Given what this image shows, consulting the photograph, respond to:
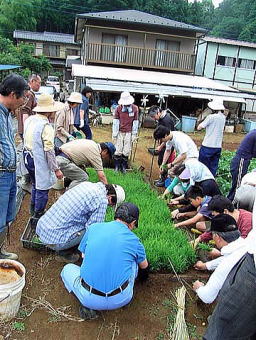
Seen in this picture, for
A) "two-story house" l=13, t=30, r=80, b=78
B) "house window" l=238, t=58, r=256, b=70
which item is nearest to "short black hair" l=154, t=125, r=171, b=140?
"house window" l=238, t=58, r=256, b=70

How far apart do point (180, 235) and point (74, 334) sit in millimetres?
1725

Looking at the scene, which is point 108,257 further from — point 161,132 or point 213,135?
point 213,135

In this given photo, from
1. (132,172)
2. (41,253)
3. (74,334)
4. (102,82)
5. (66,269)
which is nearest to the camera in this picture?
(74,334)

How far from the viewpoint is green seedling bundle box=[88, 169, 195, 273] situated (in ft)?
11.5

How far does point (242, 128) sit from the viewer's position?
1569cm

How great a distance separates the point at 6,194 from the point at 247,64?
75.9ft

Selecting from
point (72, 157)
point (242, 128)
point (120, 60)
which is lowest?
point (242, 128)

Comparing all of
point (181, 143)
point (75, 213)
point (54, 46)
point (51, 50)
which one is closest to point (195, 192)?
point (181, 143)

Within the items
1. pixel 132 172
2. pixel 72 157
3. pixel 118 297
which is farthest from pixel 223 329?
pixel 132 172

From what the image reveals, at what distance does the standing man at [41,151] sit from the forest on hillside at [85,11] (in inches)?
1472

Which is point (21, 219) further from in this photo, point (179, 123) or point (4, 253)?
point (179, 123)

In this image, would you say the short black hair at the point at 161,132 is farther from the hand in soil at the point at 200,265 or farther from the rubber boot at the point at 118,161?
the hand in soil at the point at 200,265

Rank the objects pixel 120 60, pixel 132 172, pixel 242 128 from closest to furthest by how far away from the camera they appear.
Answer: pixel 132 172
pixel 242 128
pixel 120 60

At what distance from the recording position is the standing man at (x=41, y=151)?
12.6ft
